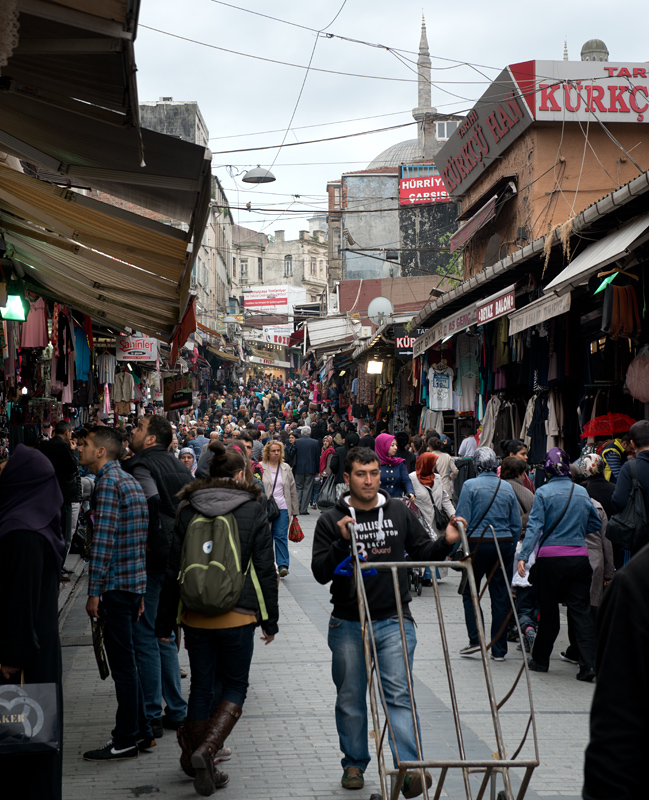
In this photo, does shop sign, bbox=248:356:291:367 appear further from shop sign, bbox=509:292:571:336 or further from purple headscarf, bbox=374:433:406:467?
shop sign, bbox=509:292:571:336

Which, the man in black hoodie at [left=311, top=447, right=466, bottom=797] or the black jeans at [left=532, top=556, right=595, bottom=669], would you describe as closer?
the man in black hoodie at [left=311, top=447, right=466, bottom=797]

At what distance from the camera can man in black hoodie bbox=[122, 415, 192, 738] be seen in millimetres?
5980

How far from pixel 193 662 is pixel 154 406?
21.0 meters

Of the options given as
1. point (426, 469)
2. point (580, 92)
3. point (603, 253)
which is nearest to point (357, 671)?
point (603, 253)

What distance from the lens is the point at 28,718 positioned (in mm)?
4105

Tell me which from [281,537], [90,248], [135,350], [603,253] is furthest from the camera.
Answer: [135,350]

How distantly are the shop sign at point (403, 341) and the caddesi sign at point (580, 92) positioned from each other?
16.5ft

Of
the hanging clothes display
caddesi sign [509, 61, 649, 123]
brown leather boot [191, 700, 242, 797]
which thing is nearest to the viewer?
brown leather boot [191, 700, 242, 797]

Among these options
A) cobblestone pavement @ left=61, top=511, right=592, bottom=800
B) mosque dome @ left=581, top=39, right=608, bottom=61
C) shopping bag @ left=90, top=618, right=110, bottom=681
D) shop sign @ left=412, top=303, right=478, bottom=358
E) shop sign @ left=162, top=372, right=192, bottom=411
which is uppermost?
mosque dome @ left=581, top=39, right=608, bottom=61

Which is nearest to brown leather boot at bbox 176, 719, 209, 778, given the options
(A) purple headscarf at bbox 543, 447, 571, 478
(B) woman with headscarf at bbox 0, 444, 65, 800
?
(B) woman with headscarf at bbox 0, 444, 65, 800

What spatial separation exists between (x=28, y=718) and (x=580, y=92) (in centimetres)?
1461

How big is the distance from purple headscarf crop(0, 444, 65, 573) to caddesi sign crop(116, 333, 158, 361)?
38.5 feet

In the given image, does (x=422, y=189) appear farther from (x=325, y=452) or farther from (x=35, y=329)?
(x=35, y=329)

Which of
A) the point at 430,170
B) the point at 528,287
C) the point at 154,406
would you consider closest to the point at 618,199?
the point at 528,287
